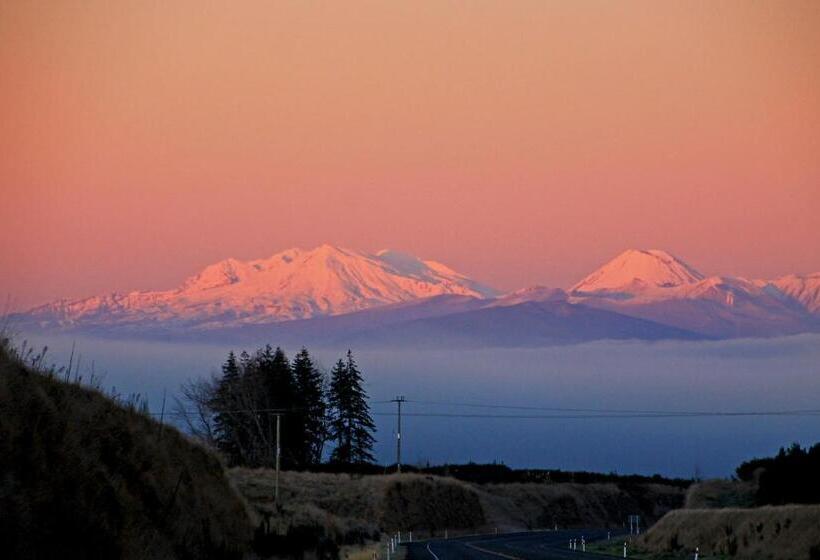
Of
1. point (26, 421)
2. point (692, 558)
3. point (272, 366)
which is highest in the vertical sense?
point (272, 366)

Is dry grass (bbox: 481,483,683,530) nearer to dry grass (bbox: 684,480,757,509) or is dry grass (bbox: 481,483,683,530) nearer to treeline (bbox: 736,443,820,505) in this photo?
dry grass (bbox: 684,480,757,509)

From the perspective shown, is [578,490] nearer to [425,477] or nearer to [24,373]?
[425,477]

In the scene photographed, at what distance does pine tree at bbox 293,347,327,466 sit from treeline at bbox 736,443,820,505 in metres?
87.0

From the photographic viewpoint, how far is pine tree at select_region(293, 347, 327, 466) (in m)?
146

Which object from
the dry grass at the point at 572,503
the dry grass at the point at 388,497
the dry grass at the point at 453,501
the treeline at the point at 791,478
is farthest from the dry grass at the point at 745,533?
the dry grass at the point at 572,503

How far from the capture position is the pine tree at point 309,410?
146 m

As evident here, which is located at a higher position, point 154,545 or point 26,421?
point 26,421

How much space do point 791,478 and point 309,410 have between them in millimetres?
93089

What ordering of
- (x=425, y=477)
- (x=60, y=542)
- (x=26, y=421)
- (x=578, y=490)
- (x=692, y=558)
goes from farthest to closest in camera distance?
(x=578, y=490)
(x=425, y=477)
(x=692, y=558)
(x=26, y=421)
(x=60, y=542)

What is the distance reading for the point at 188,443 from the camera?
1113 inches

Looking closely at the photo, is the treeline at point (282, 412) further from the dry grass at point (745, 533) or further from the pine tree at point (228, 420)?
the dry grass at point (745, 533)

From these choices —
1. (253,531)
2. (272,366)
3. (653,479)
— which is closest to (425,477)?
(272,366)

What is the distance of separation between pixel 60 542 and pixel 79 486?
5.70 ft

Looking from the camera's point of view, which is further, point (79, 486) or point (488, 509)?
point (488, 509)
